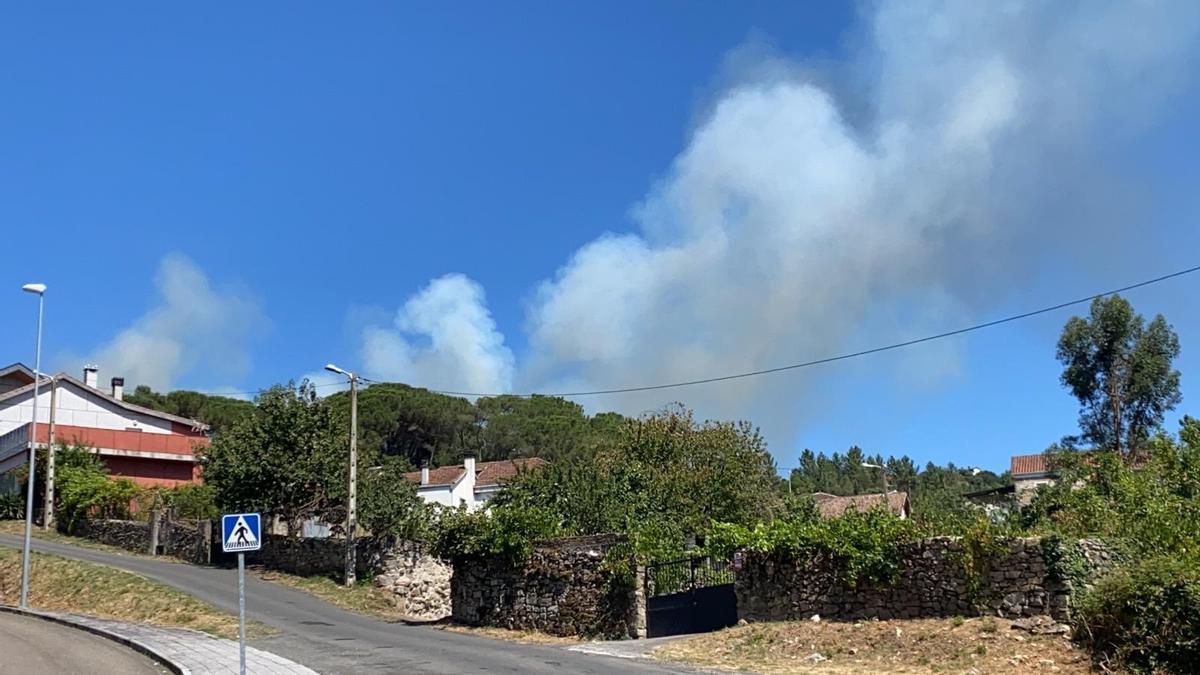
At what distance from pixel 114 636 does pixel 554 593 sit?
10062mm

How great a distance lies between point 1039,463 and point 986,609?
62.7 metres

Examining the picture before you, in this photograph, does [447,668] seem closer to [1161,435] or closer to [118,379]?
[1161,435]

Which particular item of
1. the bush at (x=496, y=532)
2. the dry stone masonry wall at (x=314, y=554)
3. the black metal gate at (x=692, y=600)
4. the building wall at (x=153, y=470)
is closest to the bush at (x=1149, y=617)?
the black metal gate at (x=692, y=600)

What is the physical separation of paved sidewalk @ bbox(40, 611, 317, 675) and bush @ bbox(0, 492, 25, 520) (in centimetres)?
2564

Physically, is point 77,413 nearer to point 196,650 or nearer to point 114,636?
point 114,636

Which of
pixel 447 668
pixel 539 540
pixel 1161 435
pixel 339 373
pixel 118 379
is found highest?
pixel 118 379

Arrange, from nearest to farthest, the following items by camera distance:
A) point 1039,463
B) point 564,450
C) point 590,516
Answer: point 590,516
point 1039,463
point 564,450

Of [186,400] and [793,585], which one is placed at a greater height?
[186,400]

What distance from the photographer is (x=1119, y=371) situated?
48.9m

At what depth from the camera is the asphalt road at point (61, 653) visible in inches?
738

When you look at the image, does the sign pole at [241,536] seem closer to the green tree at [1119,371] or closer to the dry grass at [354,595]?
the dry grass at [354,595]

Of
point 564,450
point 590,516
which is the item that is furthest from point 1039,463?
point 590,516

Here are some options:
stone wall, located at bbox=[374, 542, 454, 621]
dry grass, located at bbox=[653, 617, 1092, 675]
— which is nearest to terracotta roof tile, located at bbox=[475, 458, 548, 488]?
stone wall, located at bbox=[374, 542, 454, 621]

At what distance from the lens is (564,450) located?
8175 cm
